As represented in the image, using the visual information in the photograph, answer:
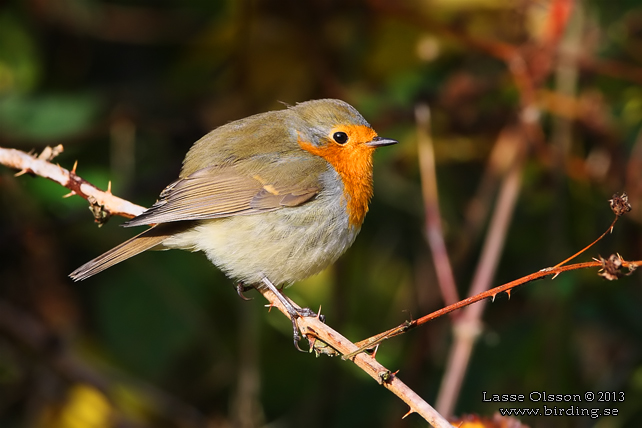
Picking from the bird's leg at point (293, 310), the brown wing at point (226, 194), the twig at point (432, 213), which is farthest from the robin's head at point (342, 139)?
the bird's leg at point (293, 310)

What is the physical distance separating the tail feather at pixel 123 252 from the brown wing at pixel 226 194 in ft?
0.53

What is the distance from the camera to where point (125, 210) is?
3.18 metres

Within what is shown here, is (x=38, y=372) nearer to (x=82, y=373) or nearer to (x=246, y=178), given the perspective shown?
(x=82, y=373)

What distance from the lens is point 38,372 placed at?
15.3 ft

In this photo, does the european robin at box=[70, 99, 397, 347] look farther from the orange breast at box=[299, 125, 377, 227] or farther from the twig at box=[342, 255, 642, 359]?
the twig at box=[342, 255, 642, 359]

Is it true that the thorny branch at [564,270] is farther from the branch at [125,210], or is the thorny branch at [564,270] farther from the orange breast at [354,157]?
the orange breast at [354,157]

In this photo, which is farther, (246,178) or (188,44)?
(188,44)

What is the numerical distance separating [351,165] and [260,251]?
669 millimetres

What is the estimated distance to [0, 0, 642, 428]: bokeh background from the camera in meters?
4.32

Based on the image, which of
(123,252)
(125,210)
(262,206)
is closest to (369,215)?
(262,206)

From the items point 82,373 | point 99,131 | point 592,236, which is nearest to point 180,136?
point 99,131

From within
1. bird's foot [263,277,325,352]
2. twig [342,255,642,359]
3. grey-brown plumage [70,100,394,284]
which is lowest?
twig [342,255,642,359]

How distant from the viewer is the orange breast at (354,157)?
12.4ft

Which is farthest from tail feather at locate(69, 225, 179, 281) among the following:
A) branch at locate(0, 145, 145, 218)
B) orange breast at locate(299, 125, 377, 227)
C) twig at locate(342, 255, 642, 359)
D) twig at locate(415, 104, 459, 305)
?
twig at locate(342, 255, 642, 359)
